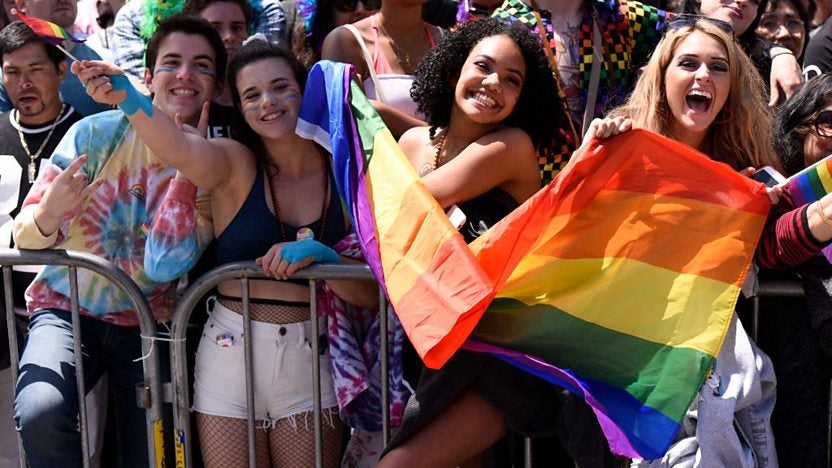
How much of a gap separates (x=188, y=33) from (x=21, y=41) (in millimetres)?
826

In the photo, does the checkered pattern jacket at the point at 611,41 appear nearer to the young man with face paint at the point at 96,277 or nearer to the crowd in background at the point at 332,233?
the crowd in background at the point at 332,233

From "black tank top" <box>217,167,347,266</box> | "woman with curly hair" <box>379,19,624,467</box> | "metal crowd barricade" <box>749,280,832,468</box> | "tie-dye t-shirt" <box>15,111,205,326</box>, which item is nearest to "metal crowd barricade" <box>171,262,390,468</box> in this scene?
"black tank top" <box>217,167,347,266</box>

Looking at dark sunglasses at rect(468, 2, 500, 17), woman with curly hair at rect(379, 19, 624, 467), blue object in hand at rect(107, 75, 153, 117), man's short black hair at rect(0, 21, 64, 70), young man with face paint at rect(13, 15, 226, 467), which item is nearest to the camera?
woman with curly hair at rect(379, 19, 624, 467)

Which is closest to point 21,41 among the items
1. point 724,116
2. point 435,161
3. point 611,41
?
point 435,161

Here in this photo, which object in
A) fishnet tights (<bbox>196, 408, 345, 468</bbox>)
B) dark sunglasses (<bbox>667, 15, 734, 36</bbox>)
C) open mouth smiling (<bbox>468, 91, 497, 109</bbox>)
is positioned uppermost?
dark sunglasses (<bbox>667, 15, 734, 36</bbox>)

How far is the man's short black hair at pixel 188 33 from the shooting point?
16.5 ft

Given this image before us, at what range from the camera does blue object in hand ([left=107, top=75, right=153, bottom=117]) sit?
428 centimetres

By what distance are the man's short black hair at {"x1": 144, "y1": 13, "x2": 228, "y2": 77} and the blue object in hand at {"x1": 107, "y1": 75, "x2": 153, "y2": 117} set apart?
0.72m

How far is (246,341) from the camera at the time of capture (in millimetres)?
4465

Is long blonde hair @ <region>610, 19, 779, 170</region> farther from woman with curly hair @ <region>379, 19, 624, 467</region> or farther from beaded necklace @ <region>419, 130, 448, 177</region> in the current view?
beaded necklace @ <region>419, 130, 448, 177</region>

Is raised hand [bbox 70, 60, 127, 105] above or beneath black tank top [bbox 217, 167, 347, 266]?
above

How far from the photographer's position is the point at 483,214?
4.39m

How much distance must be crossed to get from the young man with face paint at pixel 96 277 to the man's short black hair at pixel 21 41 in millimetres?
707

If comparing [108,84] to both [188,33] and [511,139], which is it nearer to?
[188,33]
